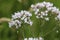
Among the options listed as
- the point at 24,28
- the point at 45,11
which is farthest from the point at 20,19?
the point at 45,11

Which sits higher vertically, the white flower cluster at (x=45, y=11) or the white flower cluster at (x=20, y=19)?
the white flower cluster at (x=45, y=11)

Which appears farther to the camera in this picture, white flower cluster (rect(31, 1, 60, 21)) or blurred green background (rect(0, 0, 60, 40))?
blurred green background (rect(0, 0, 60, 40))

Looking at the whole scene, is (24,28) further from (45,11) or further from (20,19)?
(45,11)

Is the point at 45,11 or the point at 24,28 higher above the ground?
the point at 45,11

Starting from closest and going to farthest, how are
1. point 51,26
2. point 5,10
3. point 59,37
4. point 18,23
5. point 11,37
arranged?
point 18,23
point 51,26
point 59,37
point 11,37
point 5,10

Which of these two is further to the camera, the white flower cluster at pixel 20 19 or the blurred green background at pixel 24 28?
the blurred green background at pixel 24 28

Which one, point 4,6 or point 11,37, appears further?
point 4,6

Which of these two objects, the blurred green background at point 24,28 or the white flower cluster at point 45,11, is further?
the blurred green background at point 24,28

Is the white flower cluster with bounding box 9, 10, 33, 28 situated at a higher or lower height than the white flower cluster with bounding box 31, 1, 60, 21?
lower

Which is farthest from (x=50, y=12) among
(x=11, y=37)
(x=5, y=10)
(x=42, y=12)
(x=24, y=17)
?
(x=5, y=10)

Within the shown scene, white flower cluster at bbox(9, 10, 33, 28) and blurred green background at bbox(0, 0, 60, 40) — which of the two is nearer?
white flower cluster at bbox(9, 10, 33, 28)

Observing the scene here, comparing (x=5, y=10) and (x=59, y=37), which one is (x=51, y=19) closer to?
(x=59, y=37)
